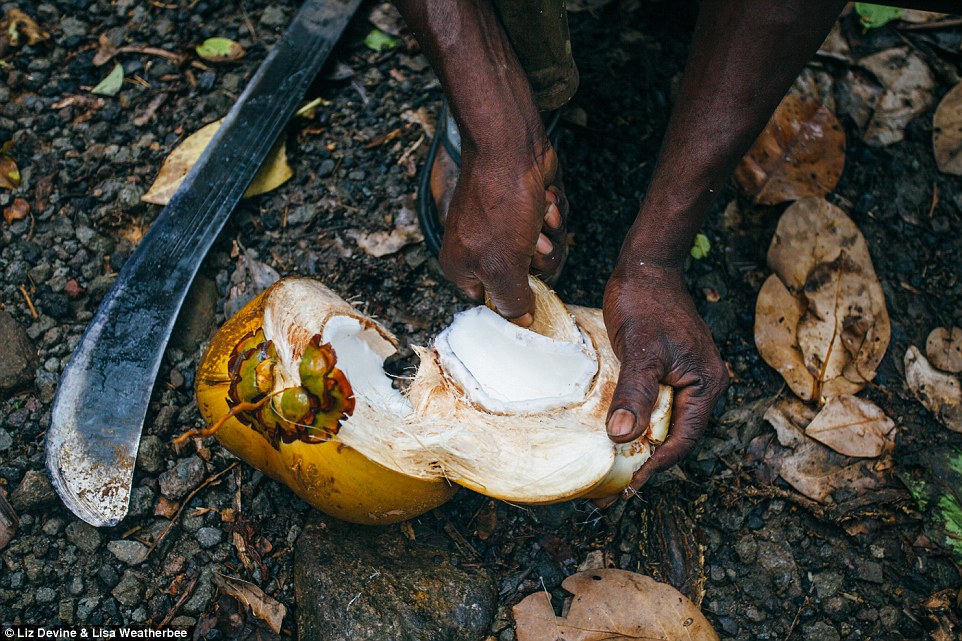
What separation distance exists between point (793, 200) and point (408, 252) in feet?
4.75

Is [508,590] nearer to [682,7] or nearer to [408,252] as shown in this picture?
[408,252]

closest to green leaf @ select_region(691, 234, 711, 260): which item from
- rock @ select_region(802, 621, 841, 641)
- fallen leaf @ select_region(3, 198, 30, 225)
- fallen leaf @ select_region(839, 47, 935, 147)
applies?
fallen leaf @ select_region(839, 47, 935, 147)

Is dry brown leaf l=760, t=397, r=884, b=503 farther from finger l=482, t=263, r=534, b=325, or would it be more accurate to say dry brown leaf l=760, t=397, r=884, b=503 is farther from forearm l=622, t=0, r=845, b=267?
finger l=482, t=263, r=534, b=325

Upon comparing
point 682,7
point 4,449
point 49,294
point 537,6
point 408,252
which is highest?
point 537,6

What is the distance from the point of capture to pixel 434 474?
1.77 metres

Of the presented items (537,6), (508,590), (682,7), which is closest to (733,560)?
(508,590)

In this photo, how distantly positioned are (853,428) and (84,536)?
2435 mm

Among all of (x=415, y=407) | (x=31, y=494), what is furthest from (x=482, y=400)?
(x=31, y=494)

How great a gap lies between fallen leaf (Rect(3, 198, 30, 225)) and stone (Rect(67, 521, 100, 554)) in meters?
1.20

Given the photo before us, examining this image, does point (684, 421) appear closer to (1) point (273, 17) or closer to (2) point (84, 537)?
(2) point (84, 537)

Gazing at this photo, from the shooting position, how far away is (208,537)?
2113mm

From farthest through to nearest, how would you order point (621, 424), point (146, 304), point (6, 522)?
A: point (146, 304) → point (6, 522) → point (621, 424)

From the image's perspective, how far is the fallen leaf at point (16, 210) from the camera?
256 centimetres

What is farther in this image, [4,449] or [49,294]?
[49,294]
